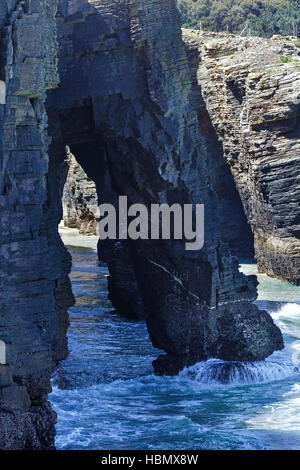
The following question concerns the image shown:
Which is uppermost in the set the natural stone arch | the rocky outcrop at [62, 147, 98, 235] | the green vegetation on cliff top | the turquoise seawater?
the green vegetation on cliff top

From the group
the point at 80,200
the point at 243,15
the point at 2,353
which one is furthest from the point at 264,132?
the point at 243,15

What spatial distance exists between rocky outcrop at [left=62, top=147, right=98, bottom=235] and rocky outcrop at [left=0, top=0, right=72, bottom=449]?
86.2 ft

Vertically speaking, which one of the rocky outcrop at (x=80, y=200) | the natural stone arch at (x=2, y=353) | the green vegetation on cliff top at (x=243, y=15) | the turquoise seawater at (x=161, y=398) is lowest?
the turquoise seawater at (x=161, y=398)

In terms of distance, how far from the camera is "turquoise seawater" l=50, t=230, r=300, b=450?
1284 centimetres

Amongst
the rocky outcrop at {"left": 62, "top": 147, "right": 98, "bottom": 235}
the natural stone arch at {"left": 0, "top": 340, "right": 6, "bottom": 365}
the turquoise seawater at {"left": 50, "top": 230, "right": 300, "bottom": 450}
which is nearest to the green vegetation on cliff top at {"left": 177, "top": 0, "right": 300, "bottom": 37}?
the rocky outcrop at {"left": 62, "top": 147, "right": 98, "bottom": 235}

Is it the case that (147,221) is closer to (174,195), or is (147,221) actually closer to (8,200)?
(174,195)

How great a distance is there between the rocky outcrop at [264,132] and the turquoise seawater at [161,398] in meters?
7.52

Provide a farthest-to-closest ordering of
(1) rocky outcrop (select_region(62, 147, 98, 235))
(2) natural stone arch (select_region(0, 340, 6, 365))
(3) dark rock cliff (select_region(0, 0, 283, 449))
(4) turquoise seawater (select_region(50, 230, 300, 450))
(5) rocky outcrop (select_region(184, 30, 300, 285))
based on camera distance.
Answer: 1. (1) rocky outcrop (select_region(62, 147, 98, 235))
2. (5) rocky outcrop (select_region(184, 30, 300, 285))
3. (3) dark rock cliff (select_region(0, 0, 283, 449))
4. (4) turquoise seawater (select_region(50, 230, 300, 450))
5. (2) natural stone arch (select_region(0, 340, 6, 365))

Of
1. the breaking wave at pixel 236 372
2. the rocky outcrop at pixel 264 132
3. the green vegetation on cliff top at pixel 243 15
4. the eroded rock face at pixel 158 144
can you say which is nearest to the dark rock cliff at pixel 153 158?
the eroded rock face at pixel 158 144

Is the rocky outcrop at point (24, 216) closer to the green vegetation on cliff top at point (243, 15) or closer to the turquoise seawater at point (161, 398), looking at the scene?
the turquoise seawater at point (161, 398)

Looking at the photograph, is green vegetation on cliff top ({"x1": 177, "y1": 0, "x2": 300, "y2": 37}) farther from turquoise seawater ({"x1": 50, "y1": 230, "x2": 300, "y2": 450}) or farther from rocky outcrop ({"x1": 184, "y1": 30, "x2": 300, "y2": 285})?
turquoise seawater ({"x1": 50, "y1": 230, "x2": 300, "y2": 450})

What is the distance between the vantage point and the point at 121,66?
15953 mm

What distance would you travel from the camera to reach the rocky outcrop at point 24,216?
11180 millimetres

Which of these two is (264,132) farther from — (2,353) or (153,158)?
(2,353)
